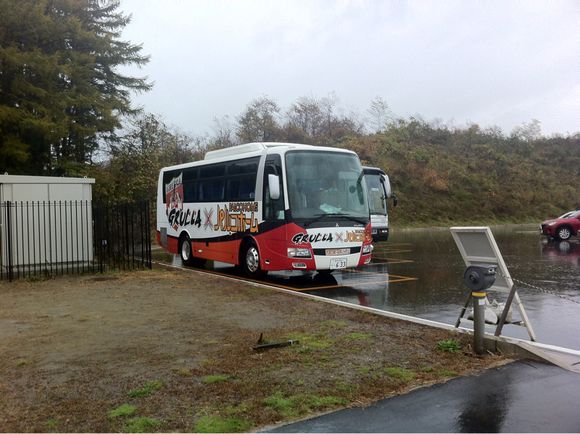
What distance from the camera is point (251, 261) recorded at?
1371 cm

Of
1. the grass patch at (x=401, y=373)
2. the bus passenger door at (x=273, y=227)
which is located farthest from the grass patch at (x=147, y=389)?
the bus passenger door at (x=273, y=227)

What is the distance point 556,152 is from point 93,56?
175 ft

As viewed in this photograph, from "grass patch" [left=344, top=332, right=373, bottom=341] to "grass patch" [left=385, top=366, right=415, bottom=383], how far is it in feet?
4.08

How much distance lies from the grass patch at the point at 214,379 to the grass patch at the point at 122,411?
33.8 inches

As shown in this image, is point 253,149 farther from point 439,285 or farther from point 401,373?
point 401,373

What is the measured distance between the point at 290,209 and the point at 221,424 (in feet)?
26.9

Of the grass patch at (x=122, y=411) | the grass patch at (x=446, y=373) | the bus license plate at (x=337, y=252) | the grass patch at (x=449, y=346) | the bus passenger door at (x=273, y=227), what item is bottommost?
the grass patch at (x=446, y=373)

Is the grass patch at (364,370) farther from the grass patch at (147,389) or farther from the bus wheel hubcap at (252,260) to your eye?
the bus wheel hubcap at (252,260)

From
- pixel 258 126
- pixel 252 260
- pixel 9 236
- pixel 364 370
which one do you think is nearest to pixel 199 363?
pixel 364 370

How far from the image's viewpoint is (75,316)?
29.3ft

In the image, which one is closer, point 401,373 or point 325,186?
point 401,373

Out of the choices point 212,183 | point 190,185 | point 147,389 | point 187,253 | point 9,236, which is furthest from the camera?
point 187,253

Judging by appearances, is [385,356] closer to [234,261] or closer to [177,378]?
[177,378]

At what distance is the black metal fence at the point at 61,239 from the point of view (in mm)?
14070
